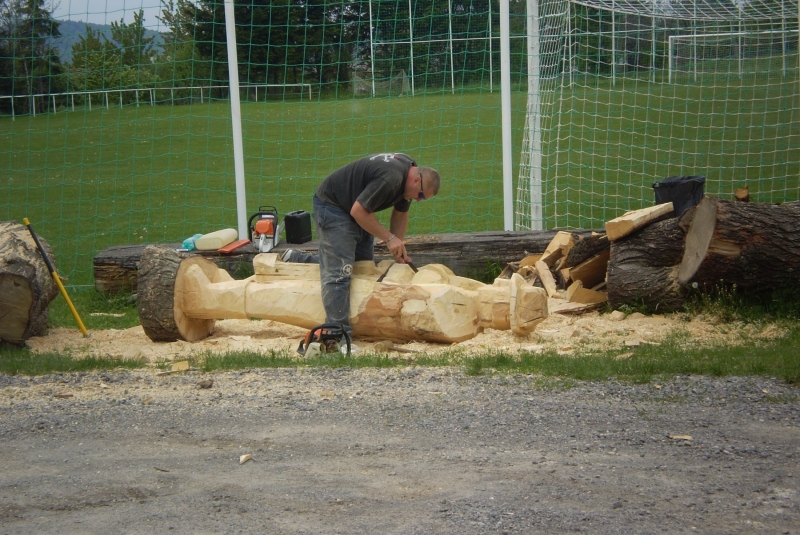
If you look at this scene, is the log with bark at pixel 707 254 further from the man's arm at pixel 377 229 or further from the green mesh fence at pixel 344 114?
the green mesh fence at pixel 344 114

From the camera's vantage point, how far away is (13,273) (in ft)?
21.3

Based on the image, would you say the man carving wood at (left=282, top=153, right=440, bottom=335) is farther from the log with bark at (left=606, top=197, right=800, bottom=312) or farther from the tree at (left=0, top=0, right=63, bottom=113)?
the tree at (left=0, top=0, right=63, bottom=113)

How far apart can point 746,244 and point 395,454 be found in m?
3.77

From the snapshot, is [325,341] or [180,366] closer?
[180,366]

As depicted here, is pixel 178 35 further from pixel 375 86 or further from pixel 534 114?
pixel 534 114

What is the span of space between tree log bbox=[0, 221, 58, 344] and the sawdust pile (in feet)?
0.81

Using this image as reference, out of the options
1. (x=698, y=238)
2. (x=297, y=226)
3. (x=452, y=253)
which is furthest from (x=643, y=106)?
(x=698, y=238)

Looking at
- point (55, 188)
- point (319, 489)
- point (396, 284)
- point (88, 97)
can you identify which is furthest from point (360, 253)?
point (55, 188)

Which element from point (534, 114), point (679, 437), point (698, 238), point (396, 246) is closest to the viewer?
point (679, 437)

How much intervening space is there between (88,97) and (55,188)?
2.50 meters

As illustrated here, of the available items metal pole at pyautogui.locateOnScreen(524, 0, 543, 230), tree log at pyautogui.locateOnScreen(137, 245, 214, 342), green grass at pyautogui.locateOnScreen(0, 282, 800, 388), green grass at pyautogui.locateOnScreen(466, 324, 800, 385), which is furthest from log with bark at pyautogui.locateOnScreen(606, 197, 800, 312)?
tree log at pyautogui.locateOnScreen(137, 245, 214, 342)

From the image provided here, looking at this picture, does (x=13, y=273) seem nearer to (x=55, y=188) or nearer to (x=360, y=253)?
(x=360, y=253)

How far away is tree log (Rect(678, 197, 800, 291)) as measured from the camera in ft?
21.9

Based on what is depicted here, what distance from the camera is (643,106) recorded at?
642 inches
